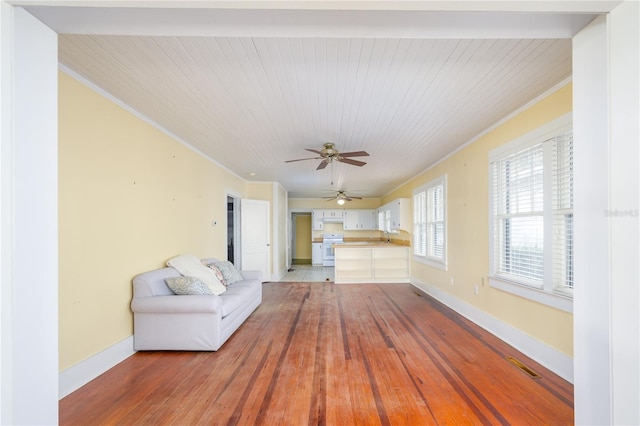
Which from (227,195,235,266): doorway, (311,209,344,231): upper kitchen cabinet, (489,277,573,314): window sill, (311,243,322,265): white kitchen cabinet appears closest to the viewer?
(489,277,573,314): window sill

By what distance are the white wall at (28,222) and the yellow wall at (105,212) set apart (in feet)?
4.12

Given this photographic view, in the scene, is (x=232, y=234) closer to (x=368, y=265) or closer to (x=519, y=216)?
(x=368, y=265)

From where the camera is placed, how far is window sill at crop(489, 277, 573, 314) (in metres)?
2.19

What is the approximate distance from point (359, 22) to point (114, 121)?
2.49 m

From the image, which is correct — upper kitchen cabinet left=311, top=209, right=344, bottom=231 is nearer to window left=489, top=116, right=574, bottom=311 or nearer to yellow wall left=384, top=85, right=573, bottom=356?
yellow wall left=384, top=85, right=573, bottom=356

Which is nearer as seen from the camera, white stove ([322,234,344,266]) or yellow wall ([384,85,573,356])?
yellow wall ([384,85,573,356])

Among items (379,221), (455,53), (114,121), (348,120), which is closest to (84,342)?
(114,121)

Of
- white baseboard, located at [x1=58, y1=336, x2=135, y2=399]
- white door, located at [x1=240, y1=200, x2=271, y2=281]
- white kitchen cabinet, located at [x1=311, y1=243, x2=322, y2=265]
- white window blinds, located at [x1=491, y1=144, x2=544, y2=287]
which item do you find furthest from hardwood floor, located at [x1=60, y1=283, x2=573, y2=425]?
white kitchen cabinet, located at [x1=311, y1=243, x2=322, y2=265]

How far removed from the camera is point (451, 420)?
1710 mm

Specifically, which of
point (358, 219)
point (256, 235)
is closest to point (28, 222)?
point (256, 235)

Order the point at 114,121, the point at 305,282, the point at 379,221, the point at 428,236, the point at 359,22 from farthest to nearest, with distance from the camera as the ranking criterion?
1. the point at 379,221
2. the point at 305,282
3. the point at 428,236
4. the point at 114,121
5. the point at 359,22

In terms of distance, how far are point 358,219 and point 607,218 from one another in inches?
345

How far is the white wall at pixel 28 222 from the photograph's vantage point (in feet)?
2.88

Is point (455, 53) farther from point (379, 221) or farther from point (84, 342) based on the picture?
point (379, 221)
